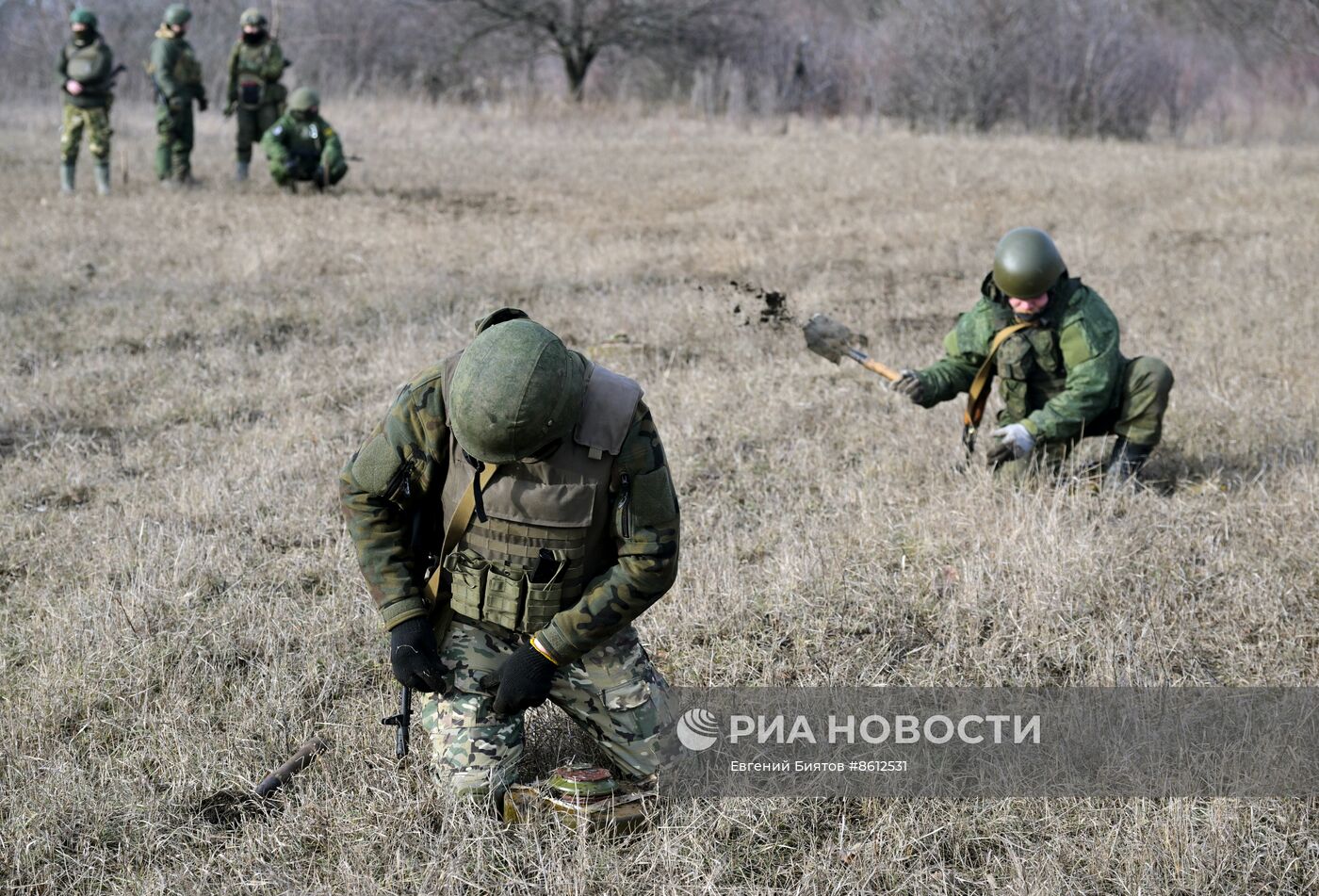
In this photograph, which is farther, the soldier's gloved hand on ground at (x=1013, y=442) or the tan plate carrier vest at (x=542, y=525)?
the soldier's gloved hand on ground at (x=1013, y=442)

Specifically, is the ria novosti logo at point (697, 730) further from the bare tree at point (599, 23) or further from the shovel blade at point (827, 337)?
the bare tree at point (599, 23)

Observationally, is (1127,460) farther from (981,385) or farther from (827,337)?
(827,337)

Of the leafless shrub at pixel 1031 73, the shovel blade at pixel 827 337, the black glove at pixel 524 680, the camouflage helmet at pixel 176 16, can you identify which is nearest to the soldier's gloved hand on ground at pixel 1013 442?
the shovel blade at pixel 827 337

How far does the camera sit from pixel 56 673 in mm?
3330

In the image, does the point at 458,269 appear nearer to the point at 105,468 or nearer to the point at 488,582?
the point at 105,468

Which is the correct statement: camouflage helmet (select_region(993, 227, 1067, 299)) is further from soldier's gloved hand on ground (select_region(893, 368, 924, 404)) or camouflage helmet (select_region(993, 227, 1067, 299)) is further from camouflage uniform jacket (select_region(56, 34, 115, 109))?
camouflage uniform jacket (select_region(56, 34, 115, 109))

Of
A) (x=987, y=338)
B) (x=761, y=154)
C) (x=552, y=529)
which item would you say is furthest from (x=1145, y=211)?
(x=552, y=529)

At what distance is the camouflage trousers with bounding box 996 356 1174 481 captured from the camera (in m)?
4.78

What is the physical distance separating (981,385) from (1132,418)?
24.3 inches

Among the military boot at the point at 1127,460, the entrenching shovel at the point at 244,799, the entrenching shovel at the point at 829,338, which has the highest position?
the entrenching shovel at the point at 829,338

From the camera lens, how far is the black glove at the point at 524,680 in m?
2.71

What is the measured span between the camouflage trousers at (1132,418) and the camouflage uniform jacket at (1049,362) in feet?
0.19

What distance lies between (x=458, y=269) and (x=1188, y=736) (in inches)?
264

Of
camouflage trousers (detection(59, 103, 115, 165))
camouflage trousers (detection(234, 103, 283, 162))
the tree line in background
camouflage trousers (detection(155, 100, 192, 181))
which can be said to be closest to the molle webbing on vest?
camouflage trousers (detection(59, 103, 115, 165))
